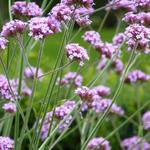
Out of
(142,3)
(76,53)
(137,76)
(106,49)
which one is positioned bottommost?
(137,76)

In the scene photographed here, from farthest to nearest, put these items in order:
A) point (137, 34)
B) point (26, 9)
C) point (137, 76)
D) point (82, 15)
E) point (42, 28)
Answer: point (137, 76) → point (26, 9) → point (82, 15) → point (137, 34) → point (42, 28)

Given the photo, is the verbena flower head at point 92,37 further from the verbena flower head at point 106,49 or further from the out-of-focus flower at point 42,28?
the out-of-focus flower at point 42,28

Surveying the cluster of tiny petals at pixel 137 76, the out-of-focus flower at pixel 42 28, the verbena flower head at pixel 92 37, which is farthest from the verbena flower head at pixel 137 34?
the cluster of tiny petals at pixel 137 76

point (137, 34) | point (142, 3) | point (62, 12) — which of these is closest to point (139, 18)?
point (142, 3)

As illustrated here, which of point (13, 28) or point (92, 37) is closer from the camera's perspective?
point (13, 28)

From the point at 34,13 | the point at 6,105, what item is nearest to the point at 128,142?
the point at 6,105

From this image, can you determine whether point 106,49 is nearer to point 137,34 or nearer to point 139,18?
point 139,18

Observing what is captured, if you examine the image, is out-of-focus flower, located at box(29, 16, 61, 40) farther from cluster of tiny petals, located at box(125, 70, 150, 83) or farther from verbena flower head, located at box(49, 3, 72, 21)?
cluster of tiny petals, located at box(125, 70, 150, 83)

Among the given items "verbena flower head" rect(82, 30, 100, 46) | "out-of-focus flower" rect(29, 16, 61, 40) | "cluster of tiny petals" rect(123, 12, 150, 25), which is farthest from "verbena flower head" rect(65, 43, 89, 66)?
"verbena flower head" rect(82, 30, 100, 46)
